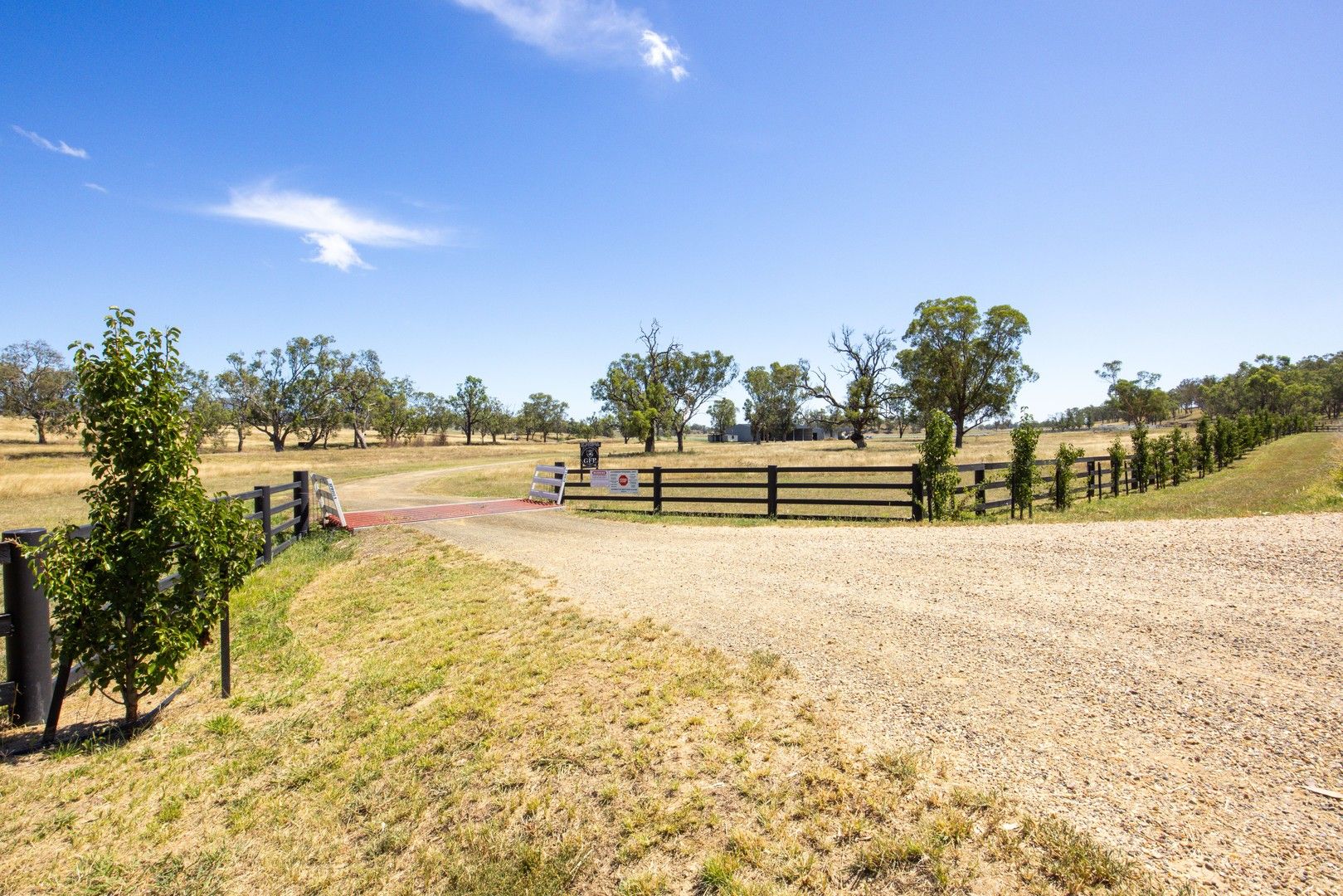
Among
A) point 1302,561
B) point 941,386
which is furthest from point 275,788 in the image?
point 941,386

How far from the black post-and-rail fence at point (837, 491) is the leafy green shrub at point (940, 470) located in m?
0.17

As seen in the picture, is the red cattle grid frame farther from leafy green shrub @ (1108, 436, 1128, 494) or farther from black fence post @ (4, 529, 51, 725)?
leafy green shrub @ (1108, 436, 1128, 494)

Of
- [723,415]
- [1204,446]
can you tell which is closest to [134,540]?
[1204,446]

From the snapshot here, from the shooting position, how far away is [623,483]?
→ 17.7 m

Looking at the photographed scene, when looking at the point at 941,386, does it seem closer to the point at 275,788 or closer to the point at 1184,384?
the point at 275,788

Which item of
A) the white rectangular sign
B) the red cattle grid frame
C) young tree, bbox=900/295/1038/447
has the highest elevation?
young tree, bbox=900/295/1038/447

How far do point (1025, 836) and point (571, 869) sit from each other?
2.39m

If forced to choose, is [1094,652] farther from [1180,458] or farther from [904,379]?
[904,379]

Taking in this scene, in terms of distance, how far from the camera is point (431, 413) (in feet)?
343

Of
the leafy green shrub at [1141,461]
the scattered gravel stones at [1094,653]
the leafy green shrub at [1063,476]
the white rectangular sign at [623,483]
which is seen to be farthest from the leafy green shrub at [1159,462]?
the white rectangular sign at [623,483]

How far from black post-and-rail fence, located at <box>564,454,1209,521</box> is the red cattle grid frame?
1.61 metres

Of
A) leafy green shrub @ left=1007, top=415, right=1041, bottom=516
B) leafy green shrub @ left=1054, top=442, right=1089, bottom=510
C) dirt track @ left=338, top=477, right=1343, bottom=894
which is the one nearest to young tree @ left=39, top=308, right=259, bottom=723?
dirt track @ left=338, top=477, right=1343, bottom=894

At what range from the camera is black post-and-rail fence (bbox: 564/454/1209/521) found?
13812 mm

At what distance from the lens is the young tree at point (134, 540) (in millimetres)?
4281
